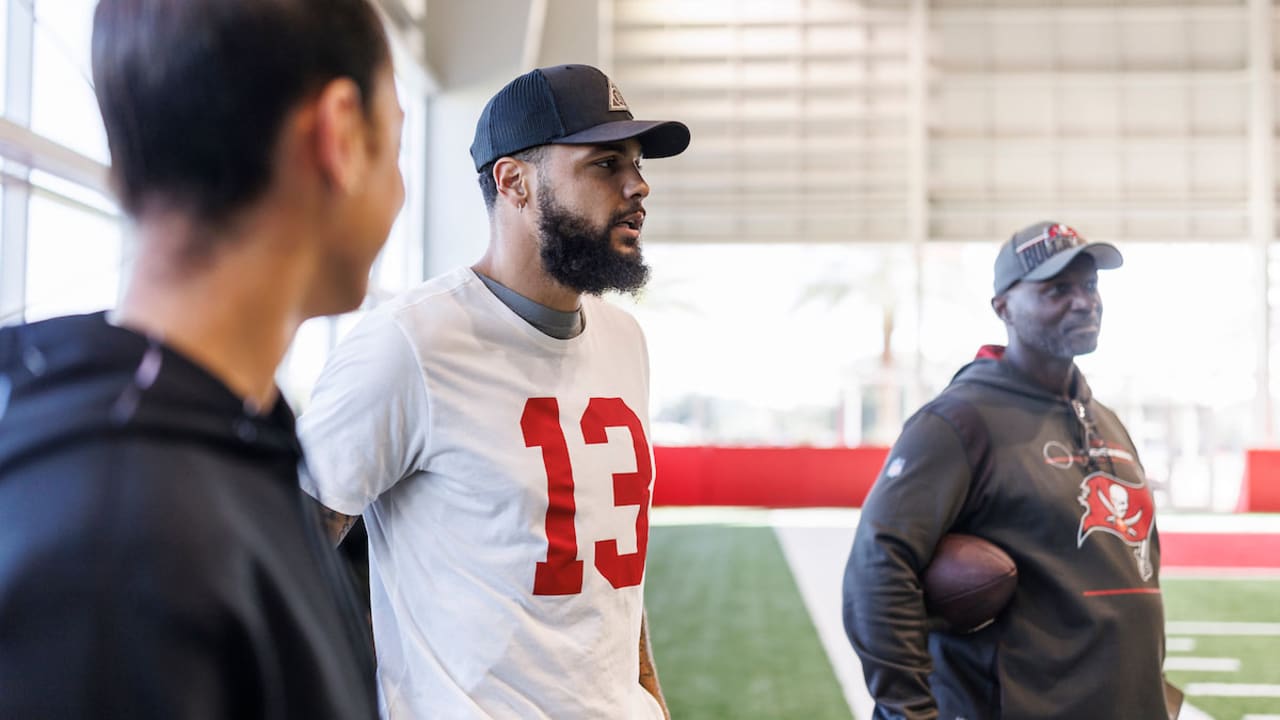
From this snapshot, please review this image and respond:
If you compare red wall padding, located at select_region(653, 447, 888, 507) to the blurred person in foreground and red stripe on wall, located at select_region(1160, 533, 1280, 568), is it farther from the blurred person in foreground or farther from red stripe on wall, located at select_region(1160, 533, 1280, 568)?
the blurred person in foreground

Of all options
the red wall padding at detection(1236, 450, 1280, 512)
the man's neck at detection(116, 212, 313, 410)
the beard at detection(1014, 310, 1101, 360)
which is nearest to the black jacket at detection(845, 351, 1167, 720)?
the beard at detection(1014, 310, 1101, 360)

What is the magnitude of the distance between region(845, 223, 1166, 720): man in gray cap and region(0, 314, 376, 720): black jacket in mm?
1917

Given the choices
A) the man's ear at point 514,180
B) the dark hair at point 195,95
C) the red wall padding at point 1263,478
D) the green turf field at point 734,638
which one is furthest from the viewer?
the red wall padding at point 1263,478

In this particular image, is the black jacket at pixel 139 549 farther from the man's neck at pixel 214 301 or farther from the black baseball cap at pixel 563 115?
the black baseball cap at pixel 563 115

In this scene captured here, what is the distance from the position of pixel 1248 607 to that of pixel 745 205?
9.91 meters

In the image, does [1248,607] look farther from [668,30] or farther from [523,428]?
[668,30]

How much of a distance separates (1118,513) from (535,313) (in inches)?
57.8

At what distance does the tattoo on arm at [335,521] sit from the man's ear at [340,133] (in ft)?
3.34

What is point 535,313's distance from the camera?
1.87m

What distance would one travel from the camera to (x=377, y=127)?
0.77 meters

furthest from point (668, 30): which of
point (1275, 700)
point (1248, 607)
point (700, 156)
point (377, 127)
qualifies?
point (377, 127)

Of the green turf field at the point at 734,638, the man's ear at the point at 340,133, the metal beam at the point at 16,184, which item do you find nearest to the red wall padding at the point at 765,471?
the green turf field at the point at 734,638

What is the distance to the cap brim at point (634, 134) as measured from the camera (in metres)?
1.83

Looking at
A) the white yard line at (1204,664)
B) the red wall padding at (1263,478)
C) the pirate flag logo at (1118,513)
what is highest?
the pirate flag logo at (1118,513)
